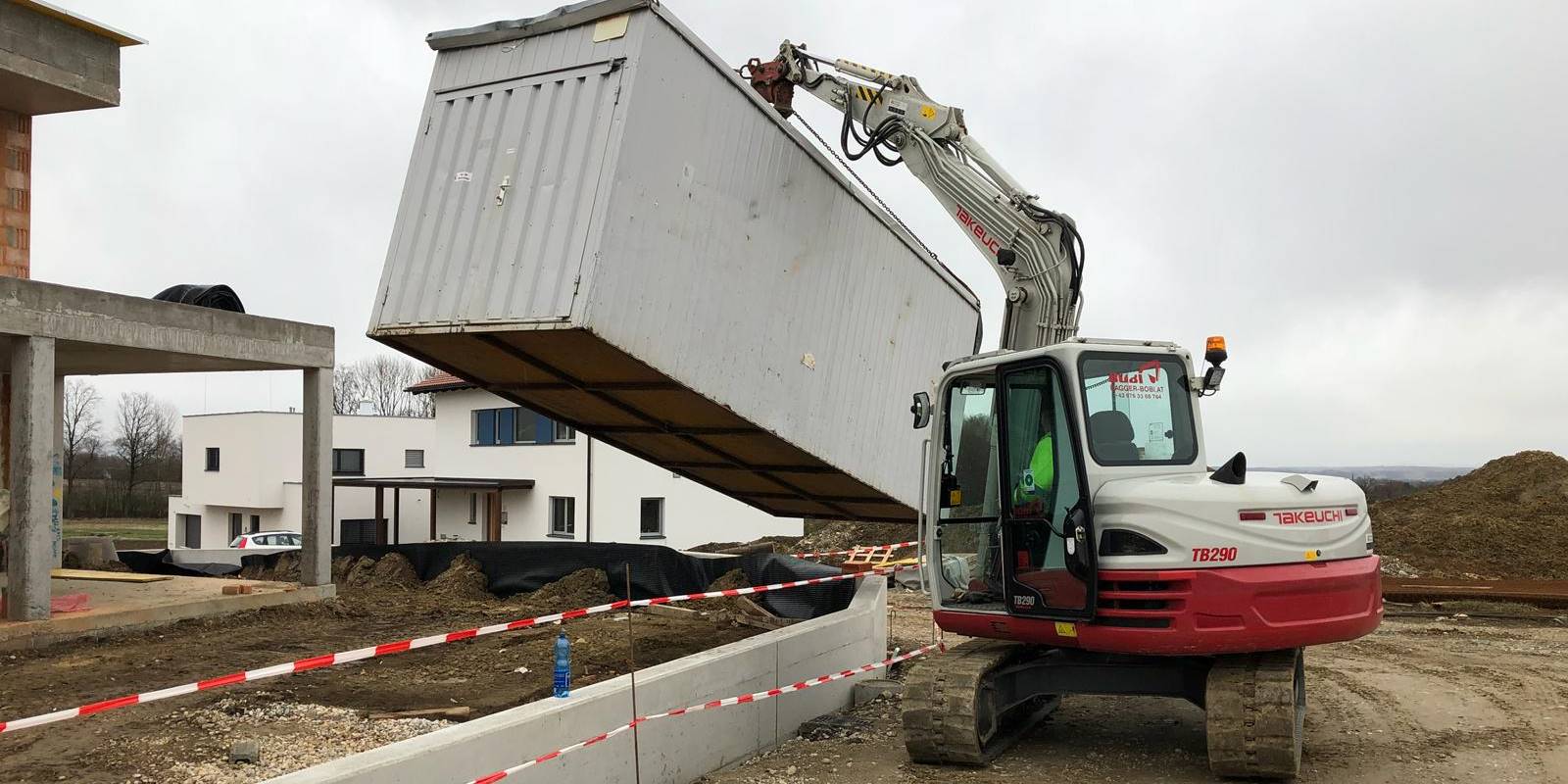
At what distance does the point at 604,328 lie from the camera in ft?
22.3

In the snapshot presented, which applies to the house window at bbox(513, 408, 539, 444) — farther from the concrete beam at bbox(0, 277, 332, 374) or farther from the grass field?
the grass field

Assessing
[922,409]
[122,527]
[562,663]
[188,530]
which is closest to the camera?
[562,663]

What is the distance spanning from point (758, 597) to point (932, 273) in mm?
4391

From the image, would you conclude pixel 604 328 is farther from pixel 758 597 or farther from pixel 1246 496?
pixel 758 597

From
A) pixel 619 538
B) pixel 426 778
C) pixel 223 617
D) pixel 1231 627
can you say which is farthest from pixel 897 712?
pixel 619 538

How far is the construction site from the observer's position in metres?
6.67

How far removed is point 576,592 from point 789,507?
3.45 metres

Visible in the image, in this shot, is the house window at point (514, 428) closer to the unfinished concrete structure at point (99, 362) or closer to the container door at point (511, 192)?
the unfinished concrete structure at point (99, 362)

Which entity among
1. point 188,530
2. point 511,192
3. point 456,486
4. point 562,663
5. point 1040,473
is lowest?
point 188,530

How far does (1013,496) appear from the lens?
7352mm

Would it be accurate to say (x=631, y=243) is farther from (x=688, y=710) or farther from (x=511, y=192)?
(x=688, y=710)

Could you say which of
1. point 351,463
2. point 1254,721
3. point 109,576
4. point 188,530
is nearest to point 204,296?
point 109,576

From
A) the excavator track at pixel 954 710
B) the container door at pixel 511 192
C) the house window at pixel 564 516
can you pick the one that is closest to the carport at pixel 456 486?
the house window at pixel 564 516

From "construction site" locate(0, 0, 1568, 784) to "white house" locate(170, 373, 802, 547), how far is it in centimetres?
1531
